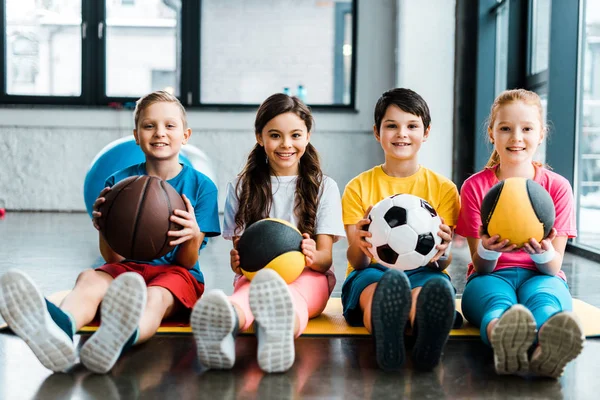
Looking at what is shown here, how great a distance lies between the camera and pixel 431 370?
179 cm

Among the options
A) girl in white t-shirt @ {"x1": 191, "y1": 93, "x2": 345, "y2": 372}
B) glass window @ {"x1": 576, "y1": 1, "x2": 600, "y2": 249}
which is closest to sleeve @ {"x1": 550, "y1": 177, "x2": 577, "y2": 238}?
girl in white t-shirt @ {"x1": 191, "y1": 93, "x2": 345, "y2": 372}

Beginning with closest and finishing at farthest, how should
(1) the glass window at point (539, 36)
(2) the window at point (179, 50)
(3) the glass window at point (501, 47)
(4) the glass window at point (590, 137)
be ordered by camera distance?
(4) the glass window at point (590, 137)
(1) the glass window at point (539, 36)
(3) the glass window at point (501, 47)
(2) the window at point (179, 50)

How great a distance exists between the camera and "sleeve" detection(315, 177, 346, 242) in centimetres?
231

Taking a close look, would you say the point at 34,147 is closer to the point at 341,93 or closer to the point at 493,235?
the point at 341,93

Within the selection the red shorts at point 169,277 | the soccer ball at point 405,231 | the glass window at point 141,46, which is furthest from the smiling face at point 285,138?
the glass window at point 141,46

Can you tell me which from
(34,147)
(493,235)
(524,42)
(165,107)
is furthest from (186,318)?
(34,147)

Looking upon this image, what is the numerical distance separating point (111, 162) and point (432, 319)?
3.09 meters

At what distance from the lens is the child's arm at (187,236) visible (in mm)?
2092

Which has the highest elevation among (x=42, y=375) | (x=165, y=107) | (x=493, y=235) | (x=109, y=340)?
(x=165, y=107)

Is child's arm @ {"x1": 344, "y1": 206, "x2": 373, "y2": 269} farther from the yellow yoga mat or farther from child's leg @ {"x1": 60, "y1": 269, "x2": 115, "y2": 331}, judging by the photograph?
child's leg @ {"x1": 60, "y1": 269, "x2": 115, "y2": 331}

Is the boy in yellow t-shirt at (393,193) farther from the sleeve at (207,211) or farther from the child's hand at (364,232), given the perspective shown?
the sleeve at (207,211)

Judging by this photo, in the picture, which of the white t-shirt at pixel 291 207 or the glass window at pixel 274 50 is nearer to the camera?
the white t-shirt at pixel 291 207

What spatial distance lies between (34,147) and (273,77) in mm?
2681

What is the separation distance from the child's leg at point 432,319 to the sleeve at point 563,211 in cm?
65
